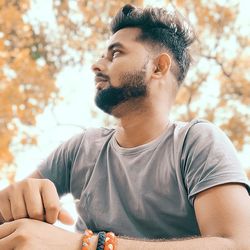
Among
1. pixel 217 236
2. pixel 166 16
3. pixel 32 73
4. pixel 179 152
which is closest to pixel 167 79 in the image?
pixel 166 16

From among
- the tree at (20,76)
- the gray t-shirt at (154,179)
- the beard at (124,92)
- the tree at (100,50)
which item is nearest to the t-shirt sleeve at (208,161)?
the gray t-shirt at (154,179)

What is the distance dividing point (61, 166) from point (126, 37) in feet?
1.18

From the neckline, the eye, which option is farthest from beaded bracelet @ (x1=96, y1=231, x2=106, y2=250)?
the eye

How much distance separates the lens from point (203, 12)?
3848 mm

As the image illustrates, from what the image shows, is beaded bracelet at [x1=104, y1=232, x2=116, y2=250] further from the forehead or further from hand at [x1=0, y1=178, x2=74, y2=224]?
the forehead

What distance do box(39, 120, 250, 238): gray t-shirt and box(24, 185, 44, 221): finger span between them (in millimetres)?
269

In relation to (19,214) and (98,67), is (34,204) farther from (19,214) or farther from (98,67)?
(98,67)

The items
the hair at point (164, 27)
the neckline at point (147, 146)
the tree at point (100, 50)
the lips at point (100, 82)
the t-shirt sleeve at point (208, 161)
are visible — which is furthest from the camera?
the tree at point (100, 50)

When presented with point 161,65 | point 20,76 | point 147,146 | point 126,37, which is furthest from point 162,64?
point 20,76

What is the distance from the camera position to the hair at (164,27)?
1134mm

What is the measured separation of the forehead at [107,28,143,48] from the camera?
3.51 feet

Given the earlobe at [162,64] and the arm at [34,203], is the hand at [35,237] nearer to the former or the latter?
the arm at [34,203]

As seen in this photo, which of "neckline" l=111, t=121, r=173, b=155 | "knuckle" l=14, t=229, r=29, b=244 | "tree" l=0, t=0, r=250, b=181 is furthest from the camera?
"tree" l=0, t=0, r=250, b=181

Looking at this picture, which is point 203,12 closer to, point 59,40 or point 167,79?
point 59,40
